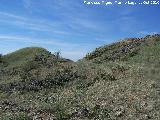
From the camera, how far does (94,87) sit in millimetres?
35000

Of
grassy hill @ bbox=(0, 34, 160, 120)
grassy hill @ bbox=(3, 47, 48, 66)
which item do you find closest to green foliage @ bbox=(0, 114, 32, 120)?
grassy hill @ bbox=(0, 34, 160, 120)

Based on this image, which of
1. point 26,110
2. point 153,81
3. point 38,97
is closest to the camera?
point 26,110

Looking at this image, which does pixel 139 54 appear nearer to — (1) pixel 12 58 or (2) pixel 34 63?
(2) pixel 34 63

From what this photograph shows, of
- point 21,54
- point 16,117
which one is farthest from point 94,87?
point 21,54

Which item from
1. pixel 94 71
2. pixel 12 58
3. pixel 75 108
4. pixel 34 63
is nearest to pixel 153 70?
pixel 94 71

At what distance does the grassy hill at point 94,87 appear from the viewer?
26.9 m

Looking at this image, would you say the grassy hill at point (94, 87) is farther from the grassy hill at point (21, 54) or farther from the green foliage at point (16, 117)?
the grassy hill at point (21, 54)

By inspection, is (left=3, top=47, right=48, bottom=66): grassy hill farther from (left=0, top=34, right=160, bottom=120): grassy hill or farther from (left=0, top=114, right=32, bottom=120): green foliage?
(left=0, top=114, right=32, bottom=120): green foliage

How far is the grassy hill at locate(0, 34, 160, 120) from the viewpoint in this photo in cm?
2694

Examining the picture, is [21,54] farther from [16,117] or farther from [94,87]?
[16,117]

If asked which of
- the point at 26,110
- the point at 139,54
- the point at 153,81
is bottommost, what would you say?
the point at 26,110

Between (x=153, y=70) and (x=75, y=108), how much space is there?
33.2ft

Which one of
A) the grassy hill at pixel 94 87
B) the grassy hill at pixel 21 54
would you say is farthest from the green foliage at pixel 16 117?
the grassy hill at pixel 21 54

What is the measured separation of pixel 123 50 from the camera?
47844 mm
